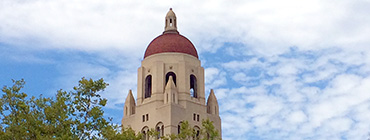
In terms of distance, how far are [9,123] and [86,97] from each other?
177 inches

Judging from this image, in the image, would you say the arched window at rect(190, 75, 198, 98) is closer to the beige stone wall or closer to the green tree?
the beige stone wall

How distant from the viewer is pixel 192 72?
6212 centimetres

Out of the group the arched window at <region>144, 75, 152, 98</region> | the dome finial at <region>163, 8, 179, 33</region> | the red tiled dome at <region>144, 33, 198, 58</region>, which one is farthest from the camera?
the dome finial at <region>163, 8, 179, 33</region>

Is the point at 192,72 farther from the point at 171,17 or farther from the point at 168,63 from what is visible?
the point at 171,17

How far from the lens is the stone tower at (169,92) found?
192ft

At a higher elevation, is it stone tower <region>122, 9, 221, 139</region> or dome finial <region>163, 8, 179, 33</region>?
dome finial <region>163, 8, 179, 33</region>

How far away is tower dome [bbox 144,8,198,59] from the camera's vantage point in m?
62.7

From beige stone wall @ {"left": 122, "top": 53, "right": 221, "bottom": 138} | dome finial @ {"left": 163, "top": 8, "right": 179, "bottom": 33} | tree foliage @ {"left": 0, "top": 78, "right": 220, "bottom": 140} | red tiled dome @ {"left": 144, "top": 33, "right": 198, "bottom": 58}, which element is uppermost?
dome finial @ {"left": 163, "top": 8, "right": 179, "bottom": 33}

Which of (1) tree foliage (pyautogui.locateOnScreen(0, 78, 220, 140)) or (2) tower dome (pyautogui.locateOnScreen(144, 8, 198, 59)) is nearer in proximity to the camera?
(1) tree foliage (pyautogui.locateOnScreen(0, 78, 220, 140))

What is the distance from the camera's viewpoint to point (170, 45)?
62.9 m

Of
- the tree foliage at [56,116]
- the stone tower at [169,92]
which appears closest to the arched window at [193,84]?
the stone tower at [169,92]

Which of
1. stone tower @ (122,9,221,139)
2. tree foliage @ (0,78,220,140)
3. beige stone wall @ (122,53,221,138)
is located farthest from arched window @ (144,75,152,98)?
tree foliage @ (0,78,220,140)

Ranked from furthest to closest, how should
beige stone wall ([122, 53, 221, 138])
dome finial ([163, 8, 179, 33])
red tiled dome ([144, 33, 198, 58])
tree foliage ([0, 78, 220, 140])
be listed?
1. dome finial ([163, 8, 179, 33])
2. red tiled dome ([144, 33, 198, 58])
3. beige stone wall ([122, 53, 221, 138])
4. tree foliage ([0, 78, 220, 140])

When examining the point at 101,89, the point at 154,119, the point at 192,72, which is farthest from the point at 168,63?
the point at 101,89
